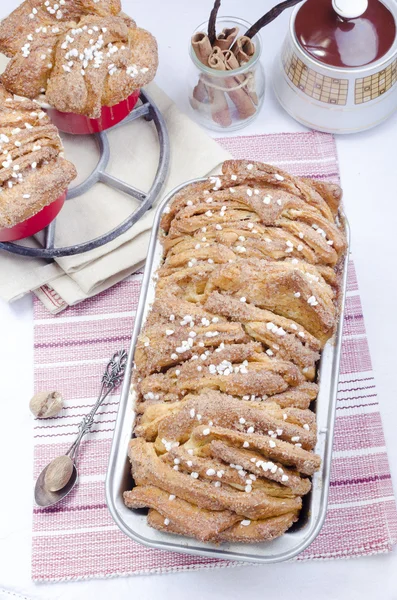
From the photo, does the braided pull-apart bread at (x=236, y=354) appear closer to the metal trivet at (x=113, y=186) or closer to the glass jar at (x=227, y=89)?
the metal trivet at (x=113, y=186)

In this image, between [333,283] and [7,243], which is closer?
[333,283]

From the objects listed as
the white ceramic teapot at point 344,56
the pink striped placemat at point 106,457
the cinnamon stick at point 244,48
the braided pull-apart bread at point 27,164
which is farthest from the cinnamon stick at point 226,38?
the pink striped placemat at point 106,457

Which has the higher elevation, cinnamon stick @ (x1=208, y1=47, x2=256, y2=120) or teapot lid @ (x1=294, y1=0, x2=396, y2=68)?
teapot lid @ (x1=294, y1=0, x2=396, y2=68)

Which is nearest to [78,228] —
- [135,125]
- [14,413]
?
[135,125]

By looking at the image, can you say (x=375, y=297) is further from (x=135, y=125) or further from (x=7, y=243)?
(x=7, y=243)

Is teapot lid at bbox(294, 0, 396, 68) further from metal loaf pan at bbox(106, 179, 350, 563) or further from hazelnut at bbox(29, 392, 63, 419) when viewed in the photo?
hazelnut at bbox(29, 392, 63, 419)

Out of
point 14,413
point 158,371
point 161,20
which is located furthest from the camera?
point 161,20

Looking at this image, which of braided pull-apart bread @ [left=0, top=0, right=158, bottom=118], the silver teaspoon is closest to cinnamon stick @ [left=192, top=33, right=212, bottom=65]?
braided pull-apart bread @ [left=0, top=0, right=158, bottom=118]
